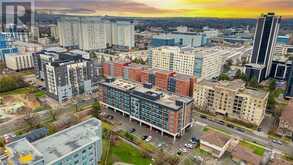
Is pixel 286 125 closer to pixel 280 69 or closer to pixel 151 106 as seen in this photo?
pixel 151 106

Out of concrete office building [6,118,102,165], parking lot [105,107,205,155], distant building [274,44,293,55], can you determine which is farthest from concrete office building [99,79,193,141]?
distant building [274,44,293,55]

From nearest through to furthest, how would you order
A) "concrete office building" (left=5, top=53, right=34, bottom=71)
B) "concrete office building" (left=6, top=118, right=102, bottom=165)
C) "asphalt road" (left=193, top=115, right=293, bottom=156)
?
"concrete office building" (left=6, top=118, right=102, bottom=165), "asphalt road" (left=193, top=115, right=293, bottom=156), "concrete office building" (left=5, top=53, right=34, bottom=71)

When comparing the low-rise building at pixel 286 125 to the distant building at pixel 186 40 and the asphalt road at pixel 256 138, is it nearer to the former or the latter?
the asphalt road at pixel 256 138

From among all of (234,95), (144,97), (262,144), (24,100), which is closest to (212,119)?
(234,95)

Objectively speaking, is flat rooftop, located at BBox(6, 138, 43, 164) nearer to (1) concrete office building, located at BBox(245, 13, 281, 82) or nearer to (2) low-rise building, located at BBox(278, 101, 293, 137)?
(2) low-rise building, located at BBox(278, 101, 293, 137)

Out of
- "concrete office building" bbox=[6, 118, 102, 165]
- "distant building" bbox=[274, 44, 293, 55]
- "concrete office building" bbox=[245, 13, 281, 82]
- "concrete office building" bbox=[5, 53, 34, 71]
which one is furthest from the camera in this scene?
"distant building" bbox=[274, 44, 293, 55]

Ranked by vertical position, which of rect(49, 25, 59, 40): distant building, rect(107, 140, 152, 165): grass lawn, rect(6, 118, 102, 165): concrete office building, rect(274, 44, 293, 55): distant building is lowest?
rect(107, 140, 152, 165): grass lawn

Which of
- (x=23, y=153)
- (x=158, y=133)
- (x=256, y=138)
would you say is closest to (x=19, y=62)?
(x=158, y=133)

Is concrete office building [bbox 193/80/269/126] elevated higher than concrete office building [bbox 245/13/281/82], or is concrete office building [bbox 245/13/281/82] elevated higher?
concrete office building [bbox 245/13/281/82]

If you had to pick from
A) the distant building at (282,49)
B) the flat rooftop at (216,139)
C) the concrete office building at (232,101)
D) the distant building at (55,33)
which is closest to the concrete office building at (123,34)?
the distant building at (55,33)
